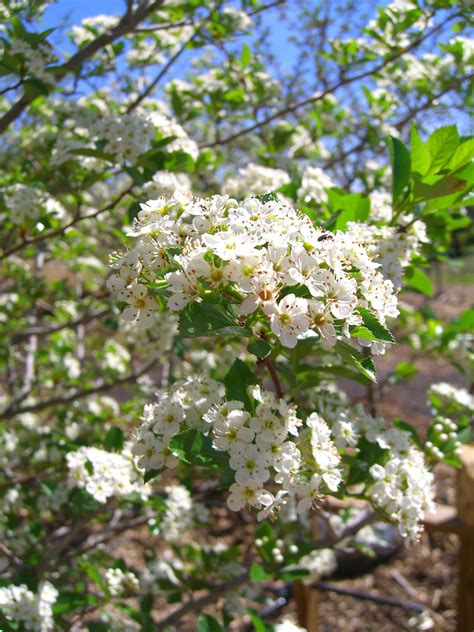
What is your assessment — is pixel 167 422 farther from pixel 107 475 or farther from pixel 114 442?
pixel 114 442

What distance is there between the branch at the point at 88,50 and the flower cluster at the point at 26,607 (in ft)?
5.79

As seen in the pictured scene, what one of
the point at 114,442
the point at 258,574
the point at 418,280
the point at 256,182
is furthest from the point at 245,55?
the point at 258,574

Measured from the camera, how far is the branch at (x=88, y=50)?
2.26m

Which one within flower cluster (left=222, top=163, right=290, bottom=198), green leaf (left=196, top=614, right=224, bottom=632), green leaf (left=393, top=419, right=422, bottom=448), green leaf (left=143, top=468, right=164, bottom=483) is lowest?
green leaf (left=196, top=614, right=224, bottom=632)

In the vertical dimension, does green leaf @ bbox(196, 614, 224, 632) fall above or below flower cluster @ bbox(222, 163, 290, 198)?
below

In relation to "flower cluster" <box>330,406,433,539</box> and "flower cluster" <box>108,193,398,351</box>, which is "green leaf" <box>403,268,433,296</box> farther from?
"flower cluster" <box>108,193,398,351</box>

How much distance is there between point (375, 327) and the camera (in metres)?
1.21

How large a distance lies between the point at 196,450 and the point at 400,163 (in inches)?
42.5

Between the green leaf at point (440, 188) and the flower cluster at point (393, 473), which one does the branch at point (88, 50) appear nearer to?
the green leaf at point (440, 188)

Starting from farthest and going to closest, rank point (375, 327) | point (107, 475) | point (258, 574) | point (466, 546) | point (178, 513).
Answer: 1. point (466, 546)
2. point (178, 513)
3. point (258, 574)
4. point (107, 475)
5. point (375, 327)

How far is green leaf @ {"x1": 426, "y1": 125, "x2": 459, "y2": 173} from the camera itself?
5.30 ft

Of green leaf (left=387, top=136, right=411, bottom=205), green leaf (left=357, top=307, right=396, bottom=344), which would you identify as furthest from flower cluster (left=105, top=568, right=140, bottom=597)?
green leaf (left=387, top=136, right=411, bottom=205)

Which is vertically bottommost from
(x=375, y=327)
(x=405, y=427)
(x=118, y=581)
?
(x=118, y=581)

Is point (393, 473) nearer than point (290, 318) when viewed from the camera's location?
No
